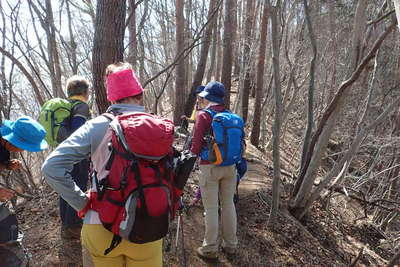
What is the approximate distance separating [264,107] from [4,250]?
9453mm

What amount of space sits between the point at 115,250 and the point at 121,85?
1096 mm

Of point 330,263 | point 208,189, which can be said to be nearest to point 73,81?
point 208,189

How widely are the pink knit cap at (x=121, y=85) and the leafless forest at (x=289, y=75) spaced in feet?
5.18

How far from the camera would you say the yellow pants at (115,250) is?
1.92 m

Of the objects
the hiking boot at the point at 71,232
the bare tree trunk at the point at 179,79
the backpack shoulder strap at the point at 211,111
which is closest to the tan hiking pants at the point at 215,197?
the backpack shoulder strap at the point at 211,111

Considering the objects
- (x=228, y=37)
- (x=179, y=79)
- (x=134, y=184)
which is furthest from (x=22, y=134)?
(x=228, y=37)

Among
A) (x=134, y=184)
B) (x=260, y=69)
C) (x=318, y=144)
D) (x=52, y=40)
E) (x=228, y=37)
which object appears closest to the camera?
(x=134, y=184)

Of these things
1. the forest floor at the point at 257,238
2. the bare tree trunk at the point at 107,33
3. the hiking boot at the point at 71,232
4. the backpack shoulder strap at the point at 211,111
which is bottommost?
the forest floor at the point at 257,238

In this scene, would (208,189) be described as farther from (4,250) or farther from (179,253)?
(4,250)

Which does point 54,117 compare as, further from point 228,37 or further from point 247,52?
point 247,52

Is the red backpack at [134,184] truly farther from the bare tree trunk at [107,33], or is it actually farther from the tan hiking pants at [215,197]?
the bare tree trunk at [107,33]

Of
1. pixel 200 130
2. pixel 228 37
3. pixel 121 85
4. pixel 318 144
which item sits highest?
pixel 228 37

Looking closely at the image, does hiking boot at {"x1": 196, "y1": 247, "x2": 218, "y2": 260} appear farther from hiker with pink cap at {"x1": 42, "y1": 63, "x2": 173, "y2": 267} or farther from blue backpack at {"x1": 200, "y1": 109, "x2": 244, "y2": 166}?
hiker with pink cap at {"x1": 42, "y1": 63, "x2": 173, "y2": 267}

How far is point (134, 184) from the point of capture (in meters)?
1.86
